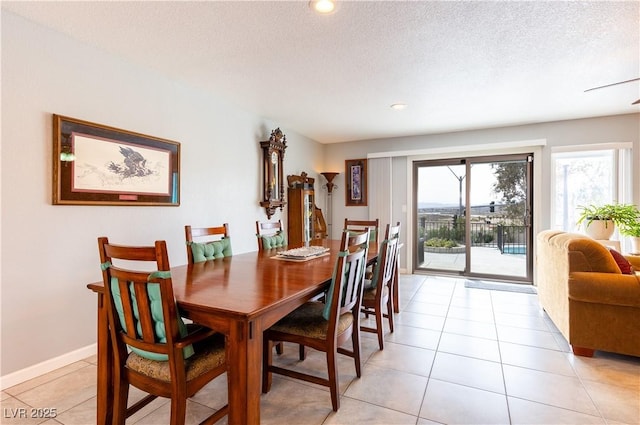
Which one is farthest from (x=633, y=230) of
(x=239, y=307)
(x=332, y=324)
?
(x=239, y=307)

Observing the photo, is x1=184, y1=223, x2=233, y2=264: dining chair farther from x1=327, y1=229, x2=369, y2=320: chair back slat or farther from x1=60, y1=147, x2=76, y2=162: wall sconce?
x1=327, y1=229, x2=369, y2=320: chair back slat

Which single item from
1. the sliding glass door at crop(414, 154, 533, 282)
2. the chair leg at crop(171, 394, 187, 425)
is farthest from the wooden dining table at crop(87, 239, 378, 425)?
the sliding glass door at crop(414, 154, 533, 282)

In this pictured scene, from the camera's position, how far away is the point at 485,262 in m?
5.10

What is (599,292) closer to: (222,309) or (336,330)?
(336,330)

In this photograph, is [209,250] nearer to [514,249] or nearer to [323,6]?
[323,6]

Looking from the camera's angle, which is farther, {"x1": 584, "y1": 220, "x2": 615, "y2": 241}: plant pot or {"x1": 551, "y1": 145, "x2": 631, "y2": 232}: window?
{"x1": 551, "y1": 145, "x2": 631, "y2": 232}: window

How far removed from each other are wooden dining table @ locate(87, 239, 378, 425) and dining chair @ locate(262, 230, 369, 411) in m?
0.12

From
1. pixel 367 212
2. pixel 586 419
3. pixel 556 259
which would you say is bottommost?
pixel 586 419

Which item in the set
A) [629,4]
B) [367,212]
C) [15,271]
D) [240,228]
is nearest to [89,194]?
[15,271]

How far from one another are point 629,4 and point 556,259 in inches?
75.0

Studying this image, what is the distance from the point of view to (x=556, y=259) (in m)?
2.82

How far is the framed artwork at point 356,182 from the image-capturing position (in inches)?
225

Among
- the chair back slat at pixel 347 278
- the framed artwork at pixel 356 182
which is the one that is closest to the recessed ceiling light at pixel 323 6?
the chair back slat at pixel 347 278

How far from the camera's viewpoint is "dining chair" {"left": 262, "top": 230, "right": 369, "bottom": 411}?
69.7 inches
